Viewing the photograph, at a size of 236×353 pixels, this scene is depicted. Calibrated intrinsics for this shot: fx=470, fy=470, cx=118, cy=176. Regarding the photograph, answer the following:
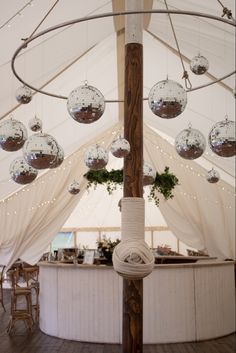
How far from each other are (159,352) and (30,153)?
153 inches

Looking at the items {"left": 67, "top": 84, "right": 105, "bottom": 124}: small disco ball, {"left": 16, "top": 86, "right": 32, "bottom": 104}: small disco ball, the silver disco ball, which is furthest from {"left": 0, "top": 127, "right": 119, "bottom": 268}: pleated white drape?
{"left": 67, "top": 84, "right": 105, "bottom": 124}: small disco ball

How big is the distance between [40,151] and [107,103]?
5.82 m

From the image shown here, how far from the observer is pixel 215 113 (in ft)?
26.1

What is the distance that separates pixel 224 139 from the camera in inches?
129

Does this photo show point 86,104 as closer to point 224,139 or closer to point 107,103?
point 224,139

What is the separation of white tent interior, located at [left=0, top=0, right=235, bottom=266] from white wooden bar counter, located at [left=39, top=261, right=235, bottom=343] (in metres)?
2.17

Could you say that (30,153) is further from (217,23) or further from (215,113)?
(215,113)

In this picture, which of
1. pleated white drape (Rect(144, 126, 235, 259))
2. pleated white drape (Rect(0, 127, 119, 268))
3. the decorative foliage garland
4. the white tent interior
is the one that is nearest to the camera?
the white tent interior

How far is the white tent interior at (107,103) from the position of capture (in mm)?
5590

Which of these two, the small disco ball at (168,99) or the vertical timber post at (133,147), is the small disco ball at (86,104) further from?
the vertical timber post at (133,147)

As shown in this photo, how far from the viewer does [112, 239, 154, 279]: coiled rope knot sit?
352 cm

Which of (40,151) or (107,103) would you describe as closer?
(40,151)

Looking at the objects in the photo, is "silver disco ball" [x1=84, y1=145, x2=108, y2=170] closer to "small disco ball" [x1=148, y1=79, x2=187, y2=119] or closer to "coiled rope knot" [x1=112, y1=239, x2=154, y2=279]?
"coiled rope knot" [x1=112, y1=239, x2=154, y2=279]

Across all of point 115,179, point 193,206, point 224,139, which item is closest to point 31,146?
point 224,139
